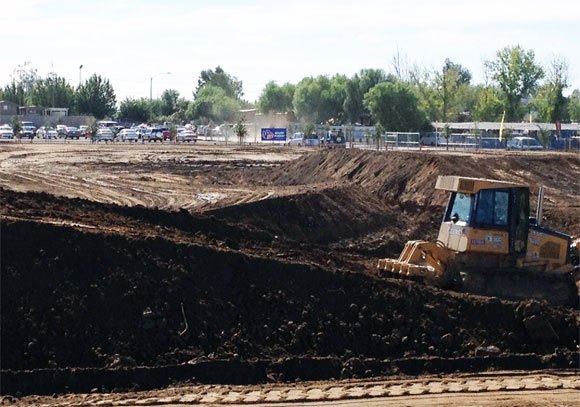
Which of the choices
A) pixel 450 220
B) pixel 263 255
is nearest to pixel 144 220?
pixel 263 255

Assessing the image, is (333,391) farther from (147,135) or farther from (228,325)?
(147,135)

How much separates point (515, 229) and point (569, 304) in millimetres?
1868

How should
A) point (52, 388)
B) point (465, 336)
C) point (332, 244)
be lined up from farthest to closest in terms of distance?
point (332, 244), point (465, 336), point (52, 388)

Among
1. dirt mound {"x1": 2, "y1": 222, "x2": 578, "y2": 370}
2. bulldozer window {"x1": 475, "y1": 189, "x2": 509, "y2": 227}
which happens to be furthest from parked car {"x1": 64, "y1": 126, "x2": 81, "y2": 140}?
dirt mound {"x1": 2, "y1": 222, "x2": 578, "y2": 370}

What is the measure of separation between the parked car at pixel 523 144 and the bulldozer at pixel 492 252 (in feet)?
173

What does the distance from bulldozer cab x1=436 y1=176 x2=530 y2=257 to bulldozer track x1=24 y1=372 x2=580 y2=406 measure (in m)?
4.18

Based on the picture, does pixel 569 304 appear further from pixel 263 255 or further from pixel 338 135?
pixel 338 135

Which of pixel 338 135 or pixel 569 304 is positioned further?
pixel 338 135

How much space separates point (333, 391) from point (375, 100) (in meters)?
86.4

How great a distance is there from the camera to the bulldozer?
20281 millimetres

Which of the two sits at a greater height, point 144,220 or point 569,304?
point 144,220

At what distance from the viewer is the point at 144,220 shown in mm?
21906

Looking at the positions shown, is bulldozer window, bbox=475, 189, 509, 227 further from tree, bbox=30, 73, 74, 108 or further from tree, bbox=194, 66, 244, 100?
tree, bbox=194, 66, 244, 100

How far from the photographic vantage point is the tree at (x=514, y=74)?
11469 centimetres
